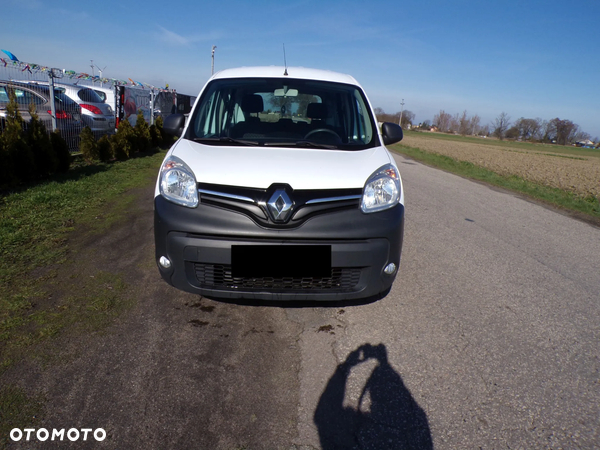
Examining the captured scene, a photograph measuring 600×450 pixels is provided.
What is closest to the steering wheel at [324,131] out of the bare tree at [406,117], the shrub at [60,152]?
the shrub at [60,152]

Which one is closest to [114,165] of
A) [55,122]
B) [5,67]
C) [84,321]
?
[55,122]

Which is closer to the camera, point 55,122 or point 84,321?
point 84,321

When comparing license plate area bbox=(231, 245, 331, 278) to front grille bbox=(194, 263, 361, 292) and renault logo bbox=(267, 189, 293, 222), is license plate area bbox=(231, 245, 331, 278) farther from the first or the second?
renault logo bbox=(267, 189, 293, 222)

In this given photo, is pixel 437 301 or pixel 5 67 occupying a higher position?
pixel 5 67

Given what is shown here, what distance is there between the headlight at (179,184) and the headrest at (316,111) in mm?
1608

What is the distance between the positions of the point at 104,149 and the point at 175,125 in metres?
8.08

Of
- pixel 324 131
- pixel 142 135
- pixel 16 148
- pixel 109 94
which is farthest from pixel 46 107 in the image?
pixel 324 131

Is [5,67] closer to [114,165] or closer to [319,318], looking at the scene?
[114,165]

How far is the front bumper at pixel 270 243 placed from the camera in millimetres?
2746

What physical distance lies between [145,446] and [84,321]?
1408mm

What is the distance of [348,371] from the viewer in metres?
2.63

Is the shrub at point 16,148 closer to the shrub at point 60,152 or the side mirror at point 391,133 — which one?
the shrub at point 60,152

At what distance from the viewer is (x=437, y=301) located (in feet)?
12.4

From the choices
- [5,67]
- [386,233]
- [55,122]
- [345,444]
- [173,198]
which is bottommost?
[345,444]
